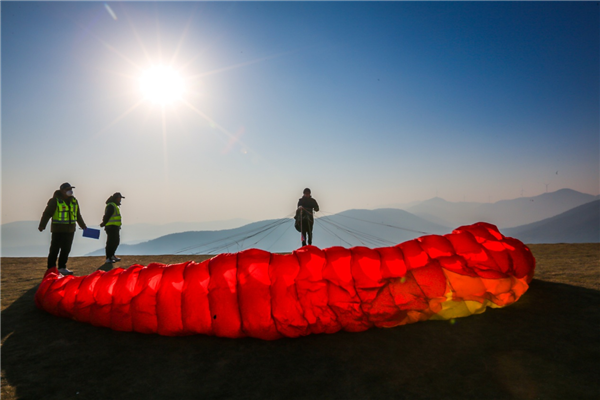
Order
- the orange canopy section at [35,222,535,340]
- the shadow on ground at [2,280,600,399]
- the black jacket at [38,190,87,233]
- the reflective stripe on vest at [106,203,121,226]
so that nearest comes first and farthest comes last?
1. the shadow on ground at [2,280,600,399]
2. the orange canopy section at [35,222,535,340]
3. the black jacket at [38,190,87,233]
4. the reflective stripe on vest at [106,203,121,226]

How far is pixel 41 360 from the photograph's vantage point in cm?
289

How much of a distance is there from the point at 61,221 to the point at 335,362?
19.1 feet

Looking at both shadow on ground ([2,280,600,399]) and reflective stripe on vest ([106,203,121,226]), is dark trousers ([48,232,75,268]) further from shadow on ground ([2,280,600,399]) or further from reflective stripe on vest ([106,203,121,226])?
shadow on ground ([2,280,600,399])

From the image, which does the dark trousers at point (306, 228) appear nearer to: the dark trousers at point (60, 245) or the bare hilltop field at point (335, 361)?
the bare hilltop field at point (335, 361)

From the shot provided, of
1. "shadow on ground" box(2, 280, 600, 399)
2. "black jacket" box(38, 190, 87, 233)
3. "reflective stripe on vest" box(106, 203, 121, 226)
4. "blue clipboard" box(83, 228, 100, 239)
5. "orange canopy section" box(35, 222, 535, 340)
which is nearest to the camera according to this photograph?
"shadow on ground" box(2, 280, 600, 399)

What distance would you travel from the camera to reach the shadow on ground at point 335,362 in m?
2.28

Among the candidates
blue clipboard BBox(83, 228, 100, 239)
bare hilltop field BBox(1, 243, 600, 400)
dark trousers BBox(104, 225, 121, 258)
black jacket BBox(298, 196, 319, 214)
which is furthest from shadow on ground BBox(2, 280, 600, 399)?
black jacket BBox(298, 196, 319, 214)

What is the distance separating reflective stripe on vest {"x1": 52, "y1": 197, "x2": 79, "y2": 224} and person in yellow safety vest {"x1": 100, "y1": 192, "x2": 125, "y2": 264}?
1390 millimetres

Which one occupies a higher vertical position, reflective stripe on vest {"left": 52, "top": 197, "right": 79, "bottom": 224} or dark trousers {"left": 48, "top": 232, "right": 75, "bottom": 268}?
reflective stripe on vest {"left": 52, "top": 197, "right": 79, "bottom": 224}

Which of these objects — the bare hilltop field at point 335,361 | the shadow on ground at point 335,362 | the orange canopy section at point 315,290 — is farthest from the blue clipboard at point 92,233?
the orange canopy section at point 315,290

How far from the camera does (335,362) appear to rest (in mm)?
2688

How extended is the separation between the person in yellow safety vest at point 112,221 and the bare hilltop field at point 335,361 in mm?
3822

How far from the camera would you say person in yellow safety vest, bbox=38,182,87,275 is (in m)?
5.80

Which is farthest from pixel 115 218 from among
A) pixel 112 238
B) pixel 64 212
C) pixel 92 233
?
pixel 64 212
